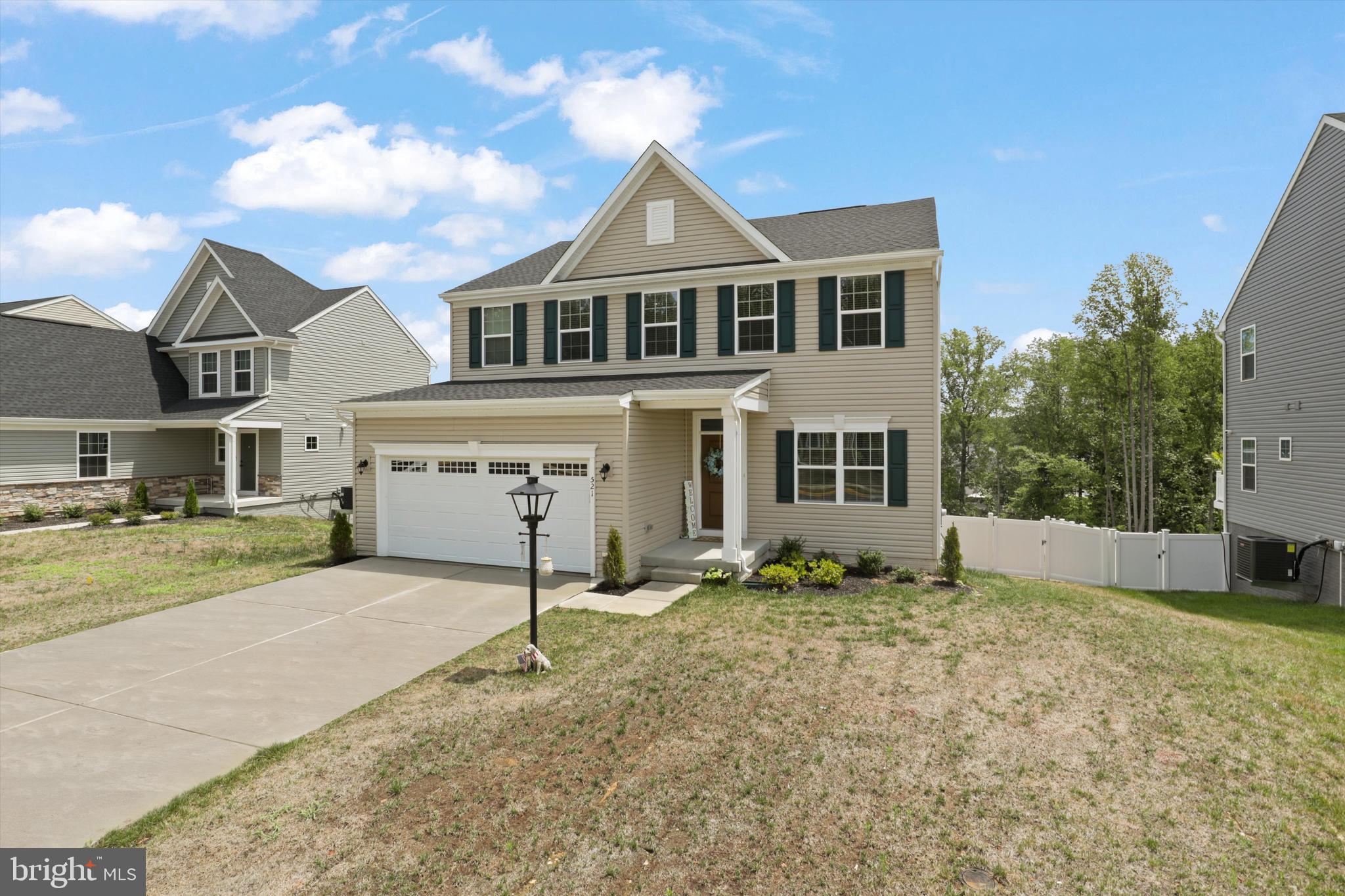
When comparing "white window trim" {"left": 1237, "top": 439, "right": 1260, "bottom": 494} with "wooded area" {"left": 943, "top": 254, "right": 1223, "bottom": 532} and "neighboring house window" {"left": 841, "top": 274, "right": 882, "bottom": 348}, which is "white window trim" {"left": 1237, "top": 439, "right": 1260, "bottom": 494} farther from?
"neighboring house window" {"left": 841, "top": 274, "right": 882, "bottom": 348}

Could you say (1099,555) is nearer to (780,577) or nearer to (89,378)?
(780,577)

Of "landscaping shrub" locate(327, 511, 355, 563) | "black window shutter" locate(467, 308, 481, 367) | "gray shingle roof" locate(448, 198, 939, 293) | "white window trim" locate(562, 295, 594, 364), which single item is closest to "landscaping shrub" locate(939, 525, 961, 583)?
"gray shingle roof" locate(448, 198, 939, 293)

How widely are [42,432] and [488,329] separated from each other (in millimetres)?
15145

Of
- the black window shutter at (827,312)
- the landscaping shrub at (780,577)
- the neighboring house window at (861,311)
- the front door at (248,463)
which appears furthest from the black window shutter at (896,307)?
the front door at (248,463)

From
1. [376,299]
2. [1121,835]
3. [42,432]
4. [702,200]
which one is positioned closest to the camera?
[1121,835]

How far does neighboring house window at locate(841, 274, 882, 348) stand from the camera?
13023mm

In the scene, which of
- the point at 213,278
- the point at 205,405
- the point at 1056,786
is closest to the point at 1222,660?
the point at 1056,786

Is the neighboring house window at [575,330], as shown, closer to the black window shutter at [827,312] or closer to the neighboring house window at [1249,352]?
the black window shutter at [827,312]

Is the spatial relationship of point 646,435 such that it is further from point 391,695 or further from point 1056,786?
point 1056,786

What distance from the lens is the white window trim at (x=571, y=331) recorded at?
15156mm

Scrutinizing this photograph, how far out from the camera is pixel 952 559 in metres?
12.0

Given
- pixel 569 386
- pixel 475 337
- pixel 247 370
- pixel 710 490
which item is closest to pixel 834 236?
pixel 710 490

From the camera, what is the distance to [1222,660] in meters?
7.94

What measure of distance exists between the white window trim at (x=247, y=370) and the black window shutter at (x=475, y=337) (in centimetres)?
1098
